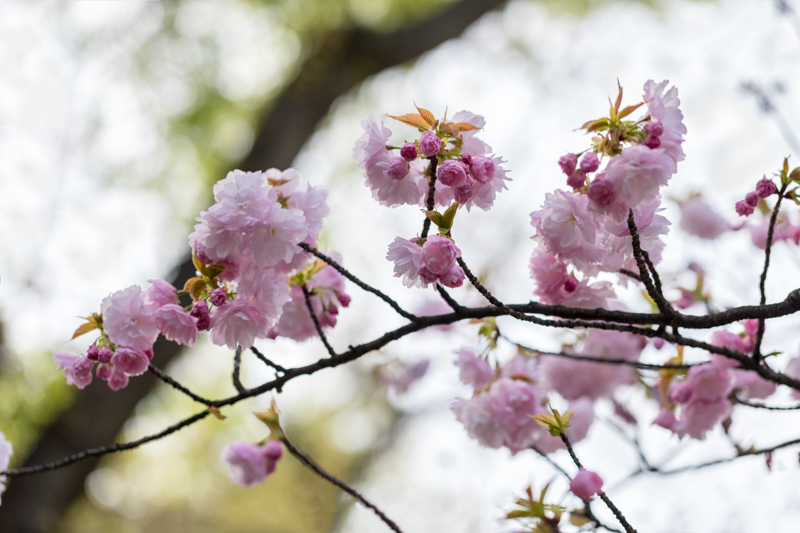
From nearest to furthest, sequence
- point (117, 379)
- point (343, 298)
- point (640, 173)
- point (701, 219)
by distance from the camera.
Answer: point (640, 173), point (117, 379), point (343, 298), point (701, 219)

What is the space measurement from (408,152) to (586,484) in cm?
40

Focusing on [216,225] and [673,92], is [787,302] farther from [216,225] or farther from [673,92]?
[216,225]

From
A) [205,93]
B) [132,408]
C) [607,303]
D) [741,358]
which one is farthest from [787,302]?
[205,93]

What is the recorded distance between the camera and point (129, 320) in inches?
25.6

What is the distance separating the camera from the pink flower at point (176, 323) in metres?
0.63

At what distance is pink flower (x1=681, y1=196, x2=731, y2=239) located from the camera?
1377mm

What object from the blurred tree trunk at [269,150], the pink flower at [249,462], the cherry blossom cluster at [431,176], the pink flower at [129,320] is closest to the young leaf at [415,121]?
the cherry blossom cluster at [431,176]

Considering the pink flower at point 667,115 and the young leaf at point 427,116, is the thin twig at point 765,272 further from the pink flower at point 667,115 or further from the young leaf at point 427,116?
the young leaf at point 427,116

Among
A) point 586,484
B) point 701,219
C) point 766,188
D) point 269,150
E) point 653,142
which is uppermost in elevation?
point 269,150

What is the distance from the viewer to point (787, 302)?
0.55m

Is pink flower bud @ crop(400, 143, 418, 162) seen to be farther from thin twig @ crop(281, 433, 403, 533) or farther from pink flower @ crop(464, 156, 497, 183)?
thin twig @ crop(281, 433, 403, 533)

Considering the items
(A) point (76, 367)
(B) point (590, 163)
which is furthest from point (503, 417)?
(A) point (76, 367)

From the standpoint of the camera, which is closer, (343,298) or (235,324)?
(235,324)

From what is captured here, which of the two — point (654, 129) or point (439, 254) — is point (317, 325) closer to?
point (439, 254)
